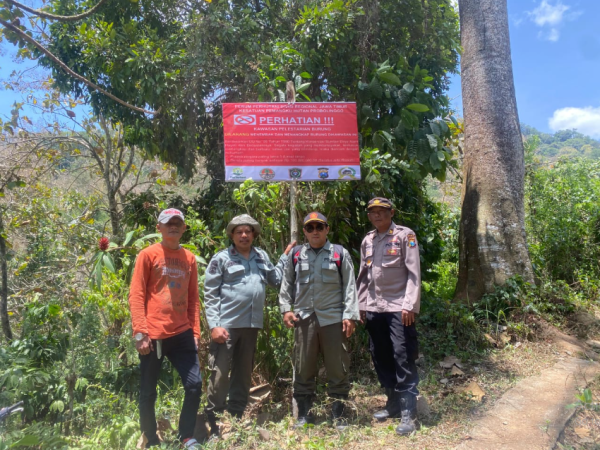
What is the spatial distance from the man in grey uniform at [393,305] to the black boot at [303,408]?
0.53m

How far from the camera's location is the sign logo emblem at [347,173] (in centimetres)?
403

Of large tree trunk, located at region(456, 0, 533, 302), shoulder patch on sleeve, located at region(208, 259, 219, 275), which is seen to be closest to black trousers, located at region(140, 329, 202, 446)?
shoulder patch on sleeve, located at region(208, 259, 219, 275)

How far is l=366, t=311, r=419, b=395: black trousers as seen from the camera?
3301 mm

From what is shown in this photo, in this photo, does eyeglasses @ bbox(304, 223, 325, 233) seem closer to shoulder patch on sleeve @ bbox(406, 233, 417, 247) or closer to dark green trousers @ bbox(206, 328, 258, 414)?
shoulder patch on sleeve @ bbox(406, 233, 417, 247)

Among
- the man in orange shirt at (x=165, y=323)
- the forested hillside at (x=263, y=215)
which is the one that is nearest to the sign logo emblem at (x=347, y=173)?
the forested hillside at (x=263, y=215)

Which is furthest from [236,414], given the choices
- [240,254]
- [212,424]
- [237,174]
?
[237,174]

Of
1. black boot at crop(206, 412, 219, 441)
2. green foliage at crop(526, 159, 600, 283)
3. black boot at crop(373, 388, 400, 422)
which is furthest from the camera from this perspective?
green foliage at crop(526, 159, 600, 283)

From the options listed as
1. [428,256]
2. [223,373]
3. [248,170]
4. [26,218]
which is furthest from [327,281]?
[26,218]

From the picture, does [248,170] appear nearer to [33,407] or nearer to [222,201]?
[222,201]

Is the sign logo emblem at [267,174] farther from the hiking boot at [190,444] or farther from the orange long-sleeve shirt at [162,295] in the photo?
the hiking boot at [190,444]

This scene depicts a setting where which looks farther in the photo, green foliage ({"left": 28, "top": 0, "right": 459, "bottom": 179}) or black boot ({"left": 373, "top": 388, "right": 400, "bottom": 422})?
green foliage ({"left": 28, "top": 0, "right": 459, "bottom": 179})

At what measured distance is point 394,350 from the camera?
333cm

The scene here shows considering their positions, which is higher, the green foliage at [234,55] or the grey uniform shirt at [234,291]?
the green foliage at [234,55]

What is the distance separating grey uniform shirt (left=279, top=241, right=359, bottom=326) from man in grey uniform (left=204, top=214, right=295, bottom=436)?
0.92ft
